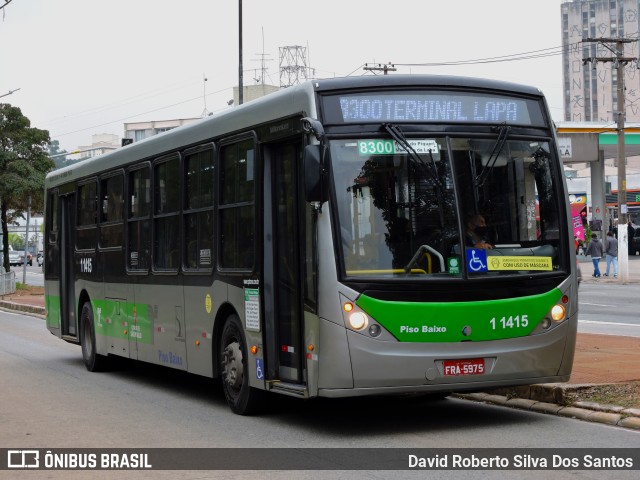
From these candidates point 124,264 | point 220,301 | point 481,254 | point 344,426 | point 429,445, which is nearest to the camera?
point 429,445

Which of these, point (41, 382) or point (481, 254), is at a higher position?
point (481, 254)

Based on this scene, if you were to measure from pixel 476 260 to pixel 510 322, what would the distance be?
0.64 m

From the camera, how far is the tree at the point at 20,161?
155ft

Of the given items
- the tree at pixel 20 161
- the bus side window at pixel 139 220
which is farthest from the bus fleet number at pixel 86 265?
the tree at pixel 20 161

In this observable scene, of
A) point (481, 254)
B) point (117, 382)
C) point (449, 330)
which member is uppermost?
point (481, 254)

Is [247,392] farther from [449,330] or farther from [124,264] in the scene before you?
[124,264]

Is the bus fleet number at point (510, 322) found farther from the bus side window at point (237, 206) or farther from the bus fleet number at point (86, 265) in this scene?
the bus fleet number at point (86, 265)

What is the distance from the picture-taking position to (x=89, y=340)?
1714 cm

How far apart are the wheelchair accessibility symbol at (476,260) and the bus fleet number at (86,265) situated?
8536 millimetres

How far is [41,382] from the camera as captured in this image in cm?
1539

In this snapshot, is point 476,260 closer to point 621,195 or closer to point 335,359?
point 335,359

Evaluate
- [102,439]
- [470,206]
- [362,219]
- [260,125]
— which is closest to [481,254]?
[470,206]

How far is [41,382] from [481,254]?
7.89 metres

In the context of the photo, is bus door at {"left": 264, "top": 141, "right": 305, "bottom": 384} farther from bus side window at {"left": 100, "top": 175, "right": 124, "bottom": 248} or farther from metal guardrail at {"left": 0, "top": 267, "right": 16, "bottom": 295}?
metal guardrail at {"left": 0, "top": 267, "right": 16, "bottom": 295}
